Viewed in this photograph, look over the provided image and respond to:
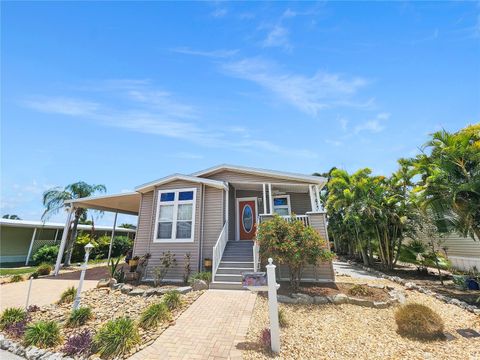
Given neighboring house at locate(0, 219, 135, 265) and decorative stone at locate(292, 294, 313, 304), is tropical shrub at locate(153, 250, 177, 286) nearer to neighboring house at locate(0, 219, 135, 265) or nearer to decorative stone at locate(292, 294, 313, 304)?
decorative stone at locate(292, 294, 313, 304)

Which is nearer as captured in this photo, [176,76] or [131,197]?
[176,76]

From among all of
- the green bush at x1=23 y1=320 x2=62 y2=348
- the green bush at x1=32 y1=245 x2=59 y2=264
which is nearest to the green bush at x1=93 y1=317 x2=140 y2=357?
the green bush at x1=23 y1=320 x2=62 y2=348

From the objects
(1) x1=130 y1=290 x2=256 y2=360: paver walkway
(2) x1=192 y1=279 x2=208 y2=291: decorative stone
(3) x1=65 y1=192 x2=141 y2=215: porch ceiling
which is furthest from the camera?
(3) x1=65 y1=192 x2=141 y2=215: porch ceiling

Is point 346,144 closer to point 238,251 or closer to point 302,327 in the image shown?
point 238,251

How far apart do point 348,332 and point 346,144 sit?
28.3 feet

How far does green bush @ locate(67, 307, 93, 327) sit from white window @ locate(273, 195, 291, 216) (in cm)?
887

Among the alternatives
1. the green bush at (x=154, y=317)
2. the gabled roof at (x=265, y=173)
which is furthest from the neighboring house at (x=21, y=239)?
the green bush at (x=154, y=317)

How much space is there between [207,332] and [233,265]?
4308 millimetres

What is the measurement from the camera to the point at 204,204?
34.7ft

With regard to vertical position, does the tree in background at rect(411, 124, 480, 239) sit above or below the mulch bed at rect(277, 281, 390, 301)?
above

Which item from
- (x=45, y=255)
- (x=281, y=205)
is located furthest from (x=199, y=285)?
(x=45, y=255)

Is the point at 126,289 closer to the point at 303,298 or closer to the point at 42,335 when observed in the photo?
the point at 42,335

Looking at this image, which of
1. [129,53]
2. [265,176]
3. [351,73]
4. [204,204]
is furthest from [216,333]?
[129,53]

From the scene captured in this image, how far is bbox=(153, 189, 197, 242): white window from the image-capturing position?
10.2 meters
